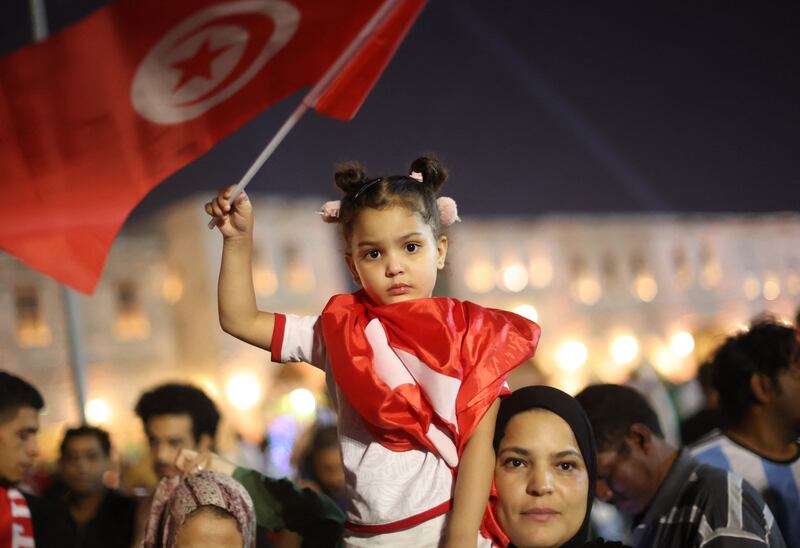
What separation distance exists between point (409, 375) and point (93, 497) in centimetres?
286

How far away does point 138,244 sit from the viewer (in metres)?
42.4

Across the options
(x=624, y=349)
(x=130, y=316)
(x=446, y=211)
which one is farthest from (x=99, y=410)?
(x=446, y=211)

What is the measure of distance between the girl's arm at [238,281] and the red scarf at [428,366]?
0.26 meters

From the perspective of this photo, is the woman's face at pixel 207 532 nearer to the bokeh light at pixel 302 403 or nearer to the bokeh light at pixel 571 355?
the bokeh light at pixel 302 403

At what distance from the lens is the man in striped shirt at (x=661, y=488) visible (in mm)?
2639

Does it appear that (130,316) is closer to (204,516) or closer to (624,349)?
(624,349)

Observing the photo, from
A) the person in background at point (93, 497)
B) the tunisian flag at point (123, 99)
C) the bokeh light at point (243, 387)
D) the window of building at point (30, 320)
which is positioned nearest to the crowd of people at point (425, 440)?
the person in background at point (93, 497)

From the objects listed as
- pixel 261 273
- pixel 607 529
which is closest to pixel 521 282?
pixel 261 273

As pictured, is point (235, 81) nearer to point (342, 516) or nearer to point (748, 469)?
point (342, 516)

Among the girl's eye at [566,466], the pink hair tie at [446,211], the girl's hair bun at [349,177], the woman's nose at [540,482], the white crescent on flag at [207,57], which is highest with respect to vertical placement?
the white crescent on flag at [207,57]

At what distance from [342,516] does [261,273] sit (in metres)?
42.1

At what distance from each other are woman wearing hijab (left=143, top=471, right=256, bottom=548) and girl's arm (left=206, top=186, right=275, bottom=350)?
429 mm

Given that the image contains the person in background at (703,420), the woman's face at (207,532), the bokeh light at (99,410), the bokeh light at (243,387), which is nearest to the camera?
the woman's face at (207,532)

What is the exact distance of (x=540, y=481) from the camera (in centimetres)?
231
